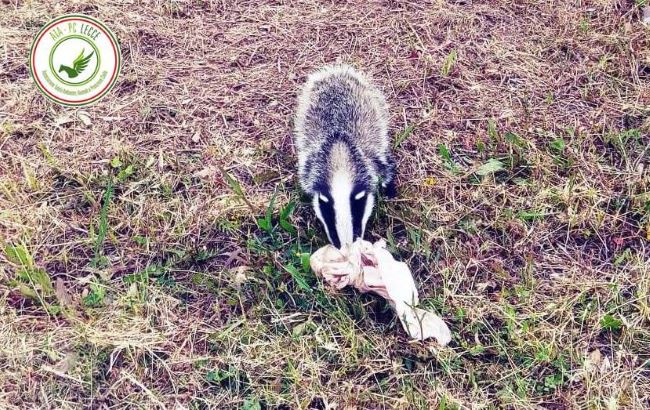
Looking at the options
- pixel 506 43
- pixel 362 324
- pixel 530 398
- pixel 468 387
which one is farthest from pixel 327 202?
pixel 506 43

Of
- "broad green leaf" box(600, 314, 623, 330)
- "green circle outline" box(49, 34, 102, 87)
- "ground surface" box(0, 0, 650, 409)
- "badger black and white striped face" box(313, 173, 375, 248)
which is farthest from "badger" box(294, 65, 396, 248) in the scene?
"green circle outline" box(49, 34, 102, 87)

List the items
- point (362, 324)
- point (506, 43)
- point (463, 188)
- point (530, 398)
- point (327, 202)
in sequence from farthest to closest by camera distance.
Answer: point (506, 43)
point (463, 188)
point (327, 202)
point (362, 324)
point (530, 398)

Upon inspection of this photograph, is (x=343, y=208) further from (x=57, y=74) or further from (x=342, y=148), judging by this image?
(x=57, y=74)

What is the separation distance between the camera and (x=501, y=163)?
12.6 ft

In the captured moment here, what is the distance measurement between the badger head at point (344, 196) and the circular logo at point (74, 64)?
5.95 feet

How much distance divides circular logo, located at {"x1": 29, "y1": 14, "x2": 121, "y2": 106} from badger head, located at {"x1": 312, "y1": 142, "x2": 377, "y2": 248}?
5.95 ft

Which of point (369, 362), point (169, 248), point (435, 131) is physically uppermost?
point (435, 131)

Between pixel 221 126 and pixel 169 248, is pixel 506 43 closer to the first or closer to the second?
pixel 221 126

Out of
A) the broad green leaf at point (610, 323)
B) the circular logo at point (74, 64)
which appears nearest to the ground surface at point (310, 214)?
the broad green leaf at point (610, 323)

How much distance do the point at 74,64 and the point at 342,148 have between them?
2.02 m

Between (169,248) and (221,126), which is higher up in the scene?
(221,126)

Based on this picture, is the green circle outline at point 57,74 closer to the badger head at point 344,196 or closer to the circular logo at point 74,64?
the circular logo at point 74,64

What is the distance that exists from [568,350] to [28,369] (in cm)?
271

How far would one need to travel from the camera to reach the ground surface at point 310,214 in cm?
308
